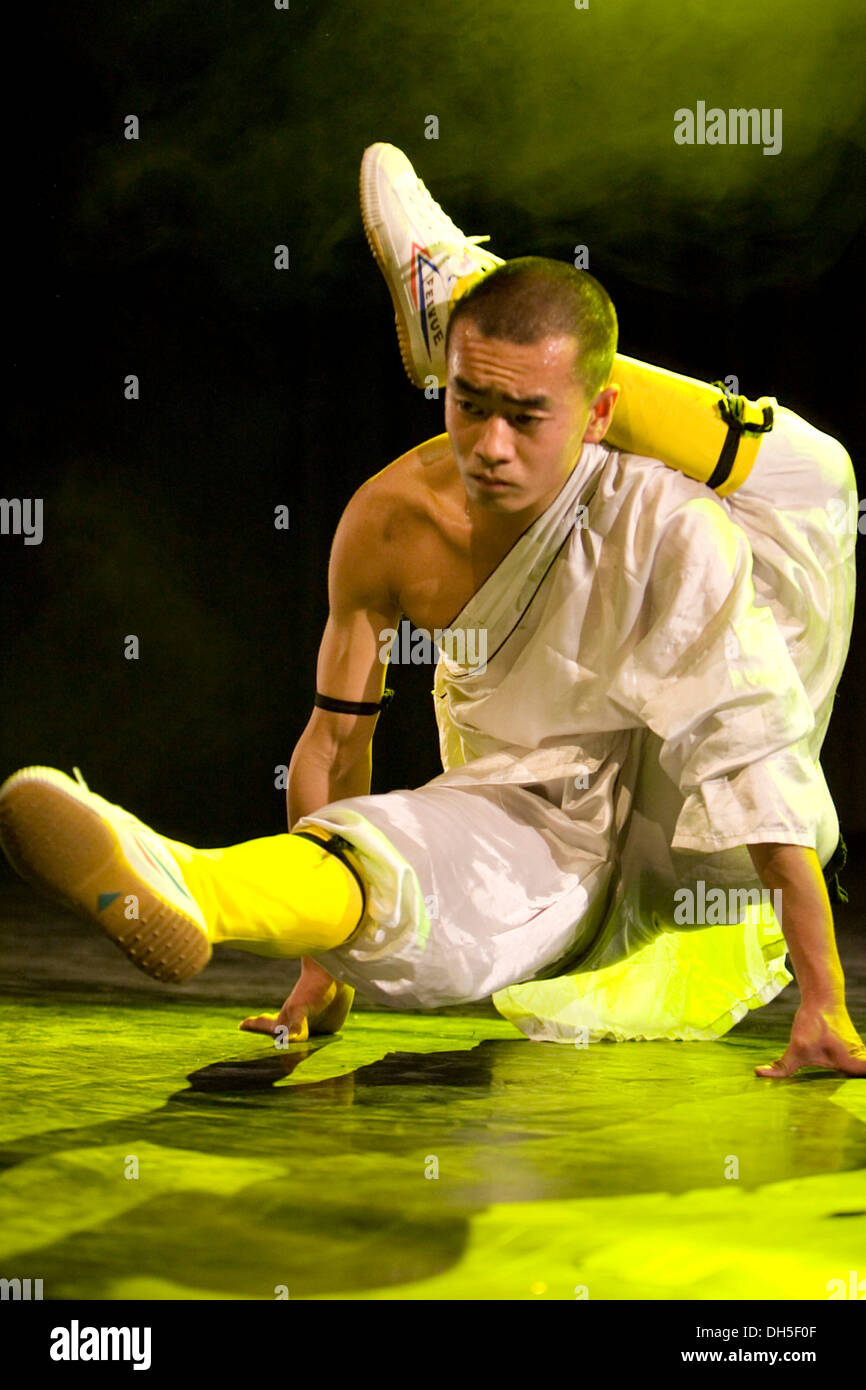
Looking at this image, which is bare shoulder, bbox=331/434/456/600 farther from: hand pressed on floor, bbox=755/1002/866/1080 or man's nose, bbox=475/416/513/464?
hand pressed on floor, bbox=755/1002/866/1080

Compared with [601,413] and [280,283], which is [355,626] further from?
[280,283]

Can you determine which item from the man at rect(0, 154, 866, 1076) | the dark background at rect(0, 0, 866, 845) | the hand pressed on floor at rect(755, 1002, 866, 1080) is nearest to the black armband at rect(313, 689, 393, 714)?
the man at rect(0, 154, 866, 1076)

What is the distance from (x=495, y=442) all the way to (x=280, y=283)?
241 cm

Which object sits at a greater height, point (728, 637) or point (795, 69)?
point (795, 69)

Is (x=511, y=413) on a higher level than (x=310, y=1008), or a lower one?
higher

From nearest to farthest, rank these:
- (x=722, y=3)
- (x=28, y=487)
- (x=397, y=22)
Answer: (x=722, y=3), (x=397, y=22), (x=28, y=487)

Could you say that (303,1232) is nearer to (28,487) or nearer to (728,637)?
(728,637)

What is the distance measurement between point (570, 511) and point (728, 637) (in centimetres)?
23

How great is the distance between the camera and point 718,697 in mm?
1537

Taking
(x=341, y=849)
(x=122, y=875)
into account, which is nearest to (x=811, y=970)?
(x=341, y=849)

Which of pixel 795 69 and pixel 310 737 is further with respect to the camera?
pixel 795 69

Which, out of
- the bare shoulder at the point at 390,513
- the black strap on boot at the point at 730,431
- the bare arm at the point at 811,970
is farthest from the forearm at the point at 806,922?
→ the bare shoulder at the point at 390,513

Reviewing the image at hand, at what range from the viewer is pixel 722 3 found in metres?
3.18

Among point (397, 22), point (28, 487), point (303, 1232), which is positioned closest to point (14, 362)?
point (28, 487)
